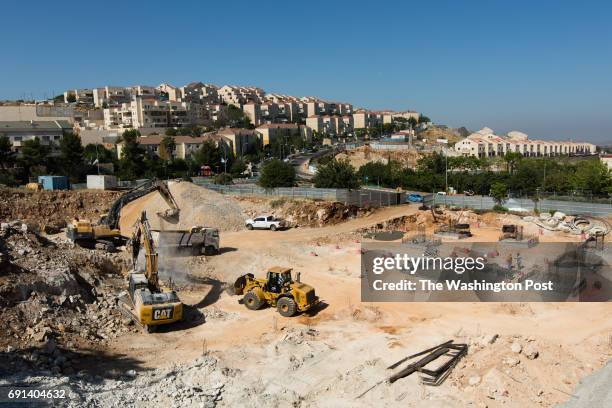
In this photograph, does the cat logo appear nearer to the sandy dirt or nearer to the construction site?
the construction site

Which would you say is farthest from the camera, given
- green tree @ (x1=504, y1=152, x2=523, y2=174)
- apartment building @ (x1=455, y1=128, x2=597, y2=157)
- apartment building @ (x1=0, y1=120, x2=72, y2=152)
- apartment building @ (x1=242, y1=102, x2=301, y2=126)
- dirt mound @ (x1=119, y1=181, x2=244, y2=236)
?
apartment building @ (x1=242, y1=102, x2=301, y2=126)

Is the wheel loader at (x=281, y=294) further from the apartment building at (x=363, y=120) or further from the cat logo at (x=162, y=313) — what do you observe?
the apartment building at (x=363, y=120)

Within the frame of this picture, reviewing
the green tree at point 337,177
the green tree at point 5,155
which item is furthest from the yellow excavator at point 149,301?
the green tree at point 5,155

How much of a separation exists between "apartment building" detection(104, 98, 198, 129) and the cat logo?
94029 millimetres

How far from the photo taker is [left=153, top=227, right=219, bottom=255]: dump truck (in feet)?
86.0

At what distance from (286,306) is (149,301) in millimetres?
4838

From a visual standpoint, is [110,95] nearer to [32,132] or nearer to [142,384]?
[32,132]

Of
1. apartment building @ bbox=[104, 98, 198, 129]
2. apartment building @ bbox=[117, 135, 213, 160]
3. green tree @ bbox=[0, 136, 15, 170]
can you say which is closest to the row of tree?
apartment building @ bbox=[117, 135, 213, 160]

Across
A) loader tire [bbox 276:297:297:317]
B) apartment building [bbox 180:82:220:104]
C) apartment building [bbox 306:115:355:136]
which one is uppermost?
apartment building [bbox 180:82:220:104]

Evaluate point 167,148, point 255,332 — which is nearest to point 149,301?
point 255,332

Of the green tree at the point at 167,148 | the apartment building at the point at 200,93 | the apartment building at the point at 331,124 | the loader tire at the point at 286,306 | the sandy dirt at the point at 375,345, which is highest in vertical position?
the apartment building at the point at 200,93

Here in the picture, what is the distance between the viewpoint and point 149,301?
666 inches

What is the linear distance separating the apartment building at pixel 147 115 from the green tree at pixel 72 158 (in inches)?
1843

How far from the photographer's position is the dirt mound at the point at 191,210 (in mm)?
34281
